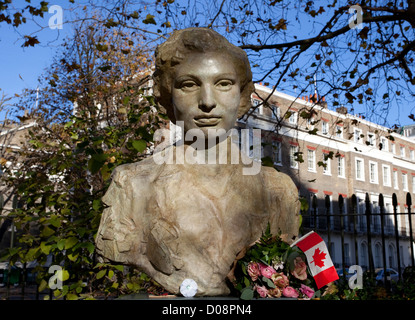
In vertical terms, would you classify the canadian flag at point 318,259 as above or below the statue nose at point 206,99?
below

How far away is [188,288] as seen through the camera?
2.29 metres

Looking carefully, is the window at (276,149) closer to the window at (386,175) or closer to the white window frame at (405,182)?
the window at (386,175)

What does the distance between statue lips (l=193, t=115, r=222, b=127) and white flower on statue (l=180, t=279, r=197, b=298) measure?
2.99 feet

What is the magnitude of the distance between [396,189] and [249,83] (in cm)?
4292

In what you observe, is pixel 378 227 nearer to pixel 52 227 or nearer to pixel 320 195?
pixel 320 195

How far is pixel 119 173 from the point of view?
2635mm

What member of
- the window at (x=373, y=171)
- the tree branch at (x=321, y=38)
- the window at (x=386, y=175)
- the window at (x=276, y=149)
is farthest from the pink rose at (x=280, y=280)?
the window at (x=386, y=175)

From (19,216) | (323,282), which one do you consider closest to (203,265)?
(323,282)

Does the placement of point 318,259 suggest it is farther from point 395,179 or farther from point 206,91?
point 395,179

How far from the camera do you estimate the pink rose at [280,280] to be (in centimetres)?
218

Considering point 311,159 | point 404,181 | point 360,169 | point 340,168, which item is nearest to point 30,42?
point 311,159

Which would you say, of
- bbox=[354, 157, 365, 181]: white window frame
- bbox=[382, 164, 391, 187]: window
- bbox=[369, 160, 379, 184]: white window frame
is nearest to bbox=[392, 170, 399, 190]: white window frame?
bbox=[382, 164, 391, 187]: window

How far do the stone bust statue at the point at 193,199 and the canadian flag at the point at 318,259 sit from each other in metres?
0.17

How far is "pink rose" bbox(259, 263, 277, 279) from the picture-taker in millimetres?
2188
